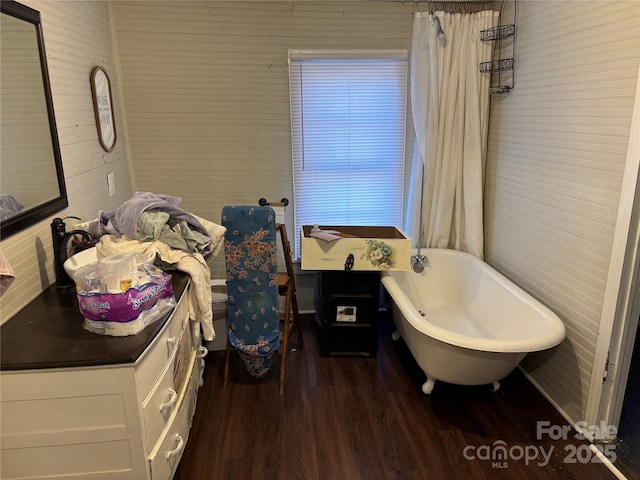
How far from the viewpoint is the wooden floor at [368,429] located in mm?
2064

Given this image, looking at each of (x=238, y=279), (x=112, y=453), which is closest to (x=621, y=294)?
(x=238, y=279)

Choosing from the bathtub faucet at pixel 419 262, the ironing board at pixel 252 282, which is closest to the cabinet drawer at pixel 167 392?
the ironing board at pixel 252 282

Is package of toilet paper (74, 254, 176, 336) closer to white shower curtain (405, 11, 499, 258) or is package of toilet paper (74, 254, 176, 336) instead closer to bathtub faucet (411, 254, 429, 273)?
bathtub faucet (411, 254, 429, 273)

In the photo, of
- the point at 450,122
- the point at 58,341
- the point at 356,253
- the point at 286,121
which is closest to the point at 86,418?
the point at 58,341

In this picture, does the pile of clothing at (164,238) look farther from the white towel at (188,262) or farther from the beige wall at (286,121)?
the beige wall at (286,121)

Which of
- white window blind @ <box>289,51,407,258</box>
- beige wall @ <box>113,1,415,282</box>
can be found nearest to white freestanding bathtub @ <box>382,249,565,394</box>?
white window blind @ <box>289,51,407,258</box>

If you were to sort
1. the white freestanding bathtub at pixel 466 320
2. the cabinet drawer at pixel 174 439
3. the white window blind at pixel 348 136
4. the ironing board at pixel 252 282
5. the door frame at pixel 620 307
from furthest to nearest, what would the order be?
the white window blind at pixel 348 136 < the ironing board at pixel 252 282 < the white freestanding bathtub at pixel 466 320 < the door frame at pixel 620 307 < the cabinet drawer at pixel 174 439

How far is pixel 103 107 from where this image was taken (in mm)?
2625

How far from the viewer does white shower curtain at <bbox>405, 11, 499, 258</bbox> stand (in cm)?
301

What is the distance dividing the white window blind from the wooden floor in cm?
115

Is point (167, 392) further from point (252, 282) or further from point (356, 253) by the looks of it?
point (356, 253)

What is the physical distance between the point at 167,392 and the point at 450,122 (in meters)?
2.43

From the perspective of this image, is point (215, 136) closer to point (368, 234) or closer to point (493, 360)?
point (368, 234)

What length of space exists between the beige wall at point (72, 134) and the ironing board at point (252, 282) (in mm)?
725
